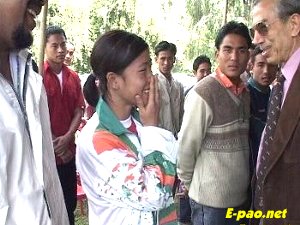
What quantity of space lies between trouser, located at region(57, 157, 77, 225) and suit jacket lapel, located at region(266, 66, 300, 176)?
6.36 ft

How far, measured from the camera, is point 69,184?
321cm

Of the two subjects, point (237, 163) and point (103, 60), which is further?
point (237, 163)

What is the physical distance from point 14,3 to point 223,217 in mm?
1668

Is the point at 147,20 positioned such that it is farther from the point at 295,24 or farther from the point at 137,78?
the point at 137,78

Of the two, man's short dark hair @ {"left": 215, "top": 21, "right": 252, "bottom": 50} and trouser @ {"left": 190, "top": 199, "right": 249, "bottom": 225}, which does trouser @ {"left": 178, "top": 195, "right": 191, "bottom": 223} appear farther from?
man's short dark hair @ {"left": 215, "top": 21, "right": 252, "bottom": 50}

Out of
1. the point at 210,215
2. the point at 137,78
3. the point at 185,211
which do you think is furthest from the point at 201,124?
the point at 185,211

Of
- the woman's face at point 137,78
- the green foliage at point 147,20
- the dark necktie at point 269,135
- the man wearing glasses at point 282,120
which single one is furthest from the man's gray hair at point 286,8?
the green foliage at point 147,20

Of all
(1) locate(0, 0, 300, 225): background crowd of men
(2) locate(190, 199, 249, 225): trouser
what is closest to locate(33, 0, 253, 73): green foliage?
(1) locate(0, 0, 300, 225): background crowd of men

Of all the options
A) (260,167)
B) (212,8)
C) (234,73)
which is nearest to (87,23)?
(212,8)

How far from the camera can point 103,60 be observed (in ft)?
4.91

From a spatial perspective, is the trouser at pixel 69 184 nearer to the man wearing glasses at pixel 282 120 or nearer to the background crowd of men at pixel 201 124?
the background crowd of men at pixel 201 124

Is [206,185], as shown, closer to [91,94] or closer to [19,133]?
[91,94]

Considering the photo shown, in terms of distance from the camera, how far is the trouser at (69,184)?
3.17 metres

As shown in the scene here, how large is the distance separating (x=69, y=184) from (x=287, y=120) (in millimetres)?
2081
